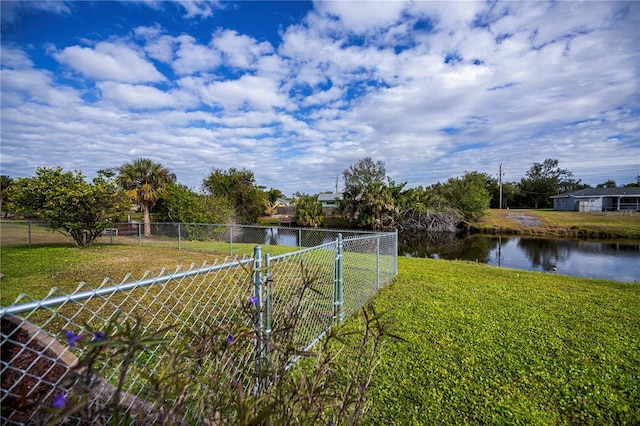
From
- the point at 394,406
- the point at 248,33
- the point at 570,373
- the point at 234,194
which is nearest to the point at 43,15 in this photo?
the point at 248,33


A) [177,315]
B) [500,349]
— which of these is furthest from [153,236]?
[500,349]

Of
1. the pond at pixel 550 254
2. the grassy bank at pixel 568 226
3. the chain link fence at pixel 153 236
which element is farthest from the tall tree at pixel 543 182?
the chain link fence at pixel 153 236

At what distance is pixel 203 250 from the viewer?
37.7 feet

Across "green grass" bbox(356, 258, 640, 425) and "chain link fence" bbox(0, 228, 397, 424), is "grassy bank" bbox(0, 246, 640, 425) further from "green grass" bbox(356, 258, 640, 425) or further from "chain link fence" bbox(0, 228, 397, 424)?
"chain link fence" bbox(0, 228, 397, 424)

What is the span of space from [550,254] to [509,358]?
53.3 ft

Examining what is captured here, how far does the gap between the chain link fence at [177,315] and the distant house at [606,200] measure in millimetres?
48487

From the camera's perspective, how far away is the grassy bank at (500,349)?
275 cm

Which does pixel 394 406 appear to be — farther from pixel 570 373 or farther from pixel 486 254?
pixel 486 254

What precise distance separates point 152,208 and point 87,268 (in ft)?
48.8

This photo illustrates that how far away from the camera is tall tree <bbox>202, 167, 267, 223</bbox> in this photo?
3186 centimetres

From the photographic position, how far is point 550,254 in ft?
53.1

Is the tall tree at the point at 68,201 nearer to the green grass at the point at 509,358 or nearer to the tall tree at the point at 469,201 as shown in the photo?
the green grass at the point at 509,358

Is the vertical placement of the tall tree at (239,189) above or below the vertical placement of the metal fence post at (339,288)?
above

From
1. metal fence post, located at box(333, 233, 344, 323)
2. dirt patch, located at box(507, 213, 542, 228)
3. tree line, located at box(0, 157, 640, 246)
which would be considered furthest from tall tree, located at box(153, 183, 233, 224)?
dirt patch, located at box(507, 213, 542, 228)
